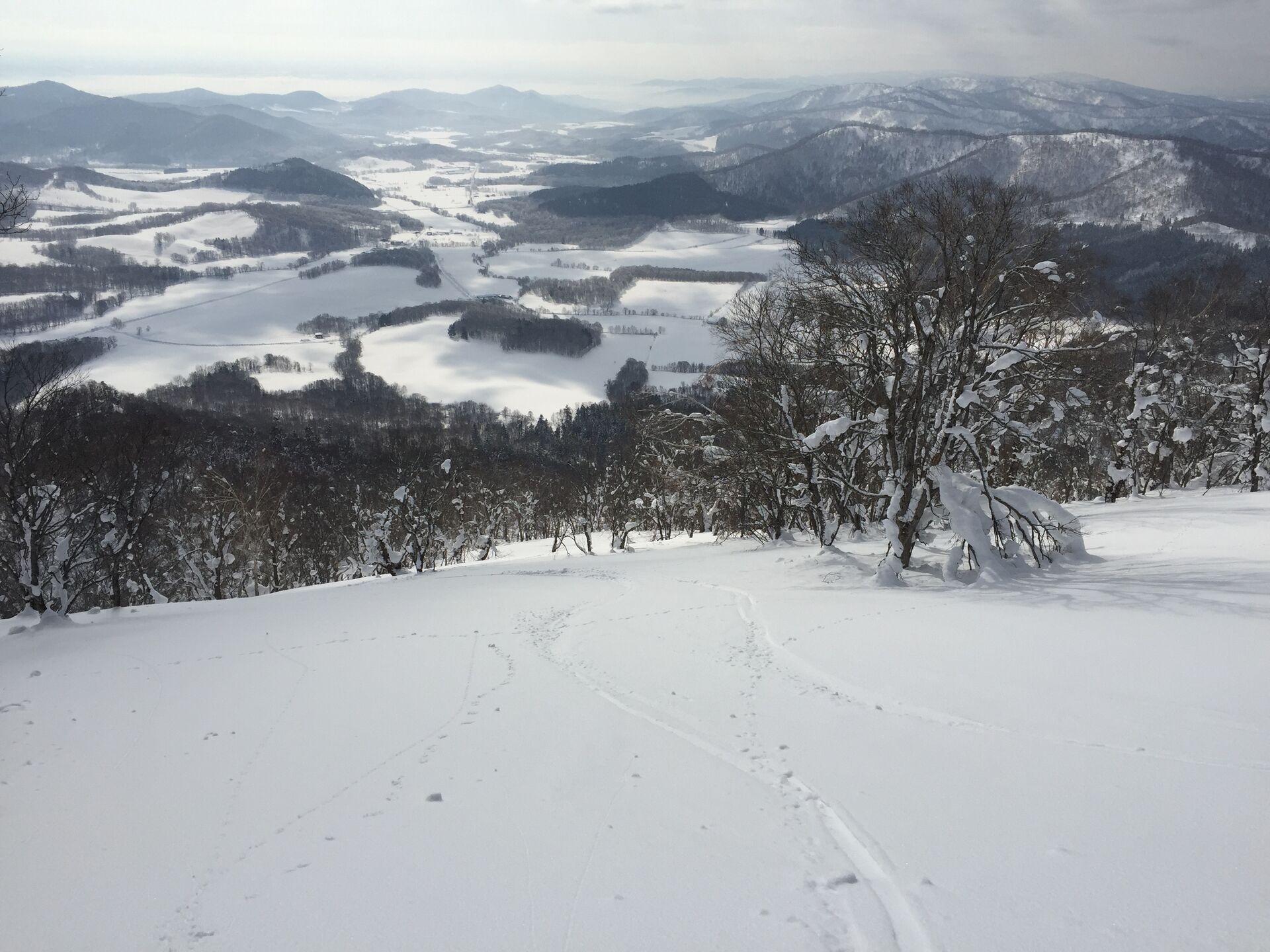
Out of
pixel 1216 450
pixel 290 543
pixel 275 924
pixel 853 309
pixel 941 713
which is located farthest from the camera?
pixel 290 543

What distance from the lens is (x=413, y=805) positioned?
603 cm

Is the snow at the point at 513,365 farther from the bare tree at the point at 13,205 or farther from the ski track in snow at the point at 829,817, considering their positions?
the ski track in snow at the point at 829,817

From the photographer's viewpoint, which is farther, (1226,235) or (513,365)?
(1226,235)

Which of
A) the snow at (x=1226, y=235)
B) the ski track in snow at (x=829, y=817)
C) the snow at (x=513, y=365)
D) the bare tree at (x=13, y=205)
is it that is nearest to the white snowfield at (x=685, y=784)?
the ski track in snow at (x=829, y=817)

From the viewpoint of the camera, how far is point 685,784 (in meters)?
6.10

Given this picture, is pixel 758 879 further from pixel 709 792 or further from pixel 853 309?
pixel 853 309

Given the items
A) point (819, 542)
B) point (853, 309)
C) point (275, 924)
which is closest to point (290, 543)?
point (819, 542)

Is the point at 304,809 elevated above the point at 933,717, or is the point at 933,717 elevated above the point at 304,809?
the point at 933,717

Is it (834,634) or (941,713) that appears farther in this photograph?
(834,634)

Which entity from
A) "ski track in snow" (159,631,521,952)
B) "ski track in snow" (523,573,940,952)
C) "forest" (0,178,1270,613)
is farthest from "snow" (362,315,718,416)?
"ski track in snow" (523,573,940,952)

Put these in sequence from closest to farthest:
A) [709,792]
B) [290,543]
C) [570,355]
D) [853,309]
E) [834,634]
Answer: [709,792] < [834,634] < [853,309] < [290,543] < [570,355]

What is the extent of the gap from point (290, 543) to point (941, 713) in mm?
42106

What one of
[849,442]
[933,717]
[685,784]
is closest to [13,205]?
[685,784]

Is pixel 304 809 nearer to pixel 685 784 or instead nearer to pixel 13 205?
pixel 685 784
